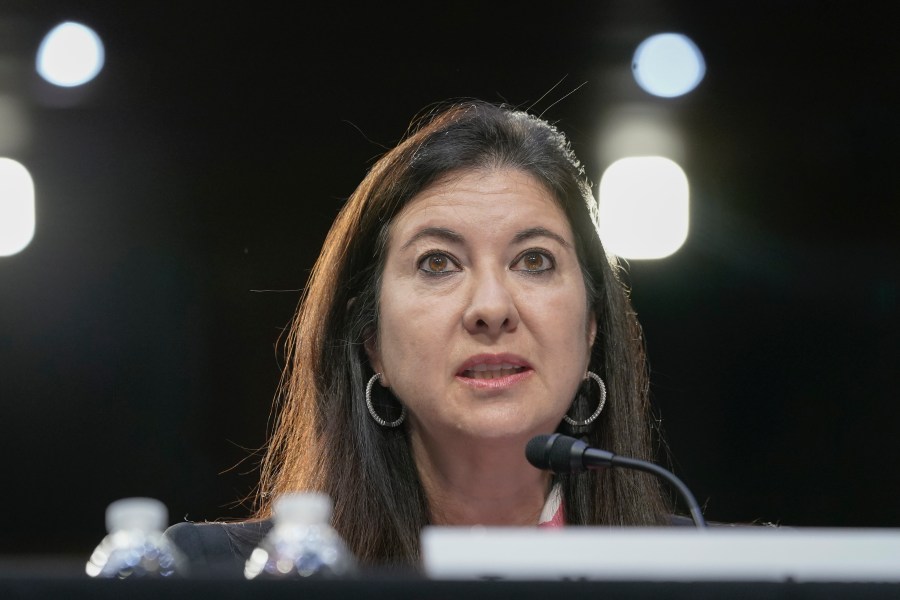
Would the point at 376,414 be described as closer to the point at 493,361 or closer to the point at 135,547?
the point at 493,361

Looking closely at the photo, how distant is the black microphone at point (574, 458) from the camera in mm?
1372

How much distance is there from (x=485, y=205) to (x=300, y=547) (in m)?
1.14

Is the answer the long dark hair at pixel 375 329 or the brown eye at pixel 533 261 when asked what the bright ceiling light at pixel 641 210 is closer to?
the long dark hair at pixel 375 329

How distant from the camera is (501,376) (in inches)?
74.3

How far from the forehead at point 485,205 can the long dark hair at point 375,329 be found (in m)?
0.02

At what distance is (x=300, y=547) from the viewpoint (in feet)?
3.07

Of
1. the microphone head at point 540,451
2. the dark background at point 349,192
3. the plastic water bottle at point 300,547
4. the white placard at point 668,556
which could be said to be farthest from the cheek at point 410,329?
the dark background at point 349,192

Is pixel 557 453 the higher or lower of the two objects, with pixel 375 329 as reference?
lower

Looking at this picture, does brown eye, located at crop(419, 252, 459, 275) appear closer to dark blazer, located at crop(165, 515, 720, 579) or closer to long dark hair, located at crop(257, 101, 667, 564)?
long dark hair, located at crop(257, 101, 667, 564)

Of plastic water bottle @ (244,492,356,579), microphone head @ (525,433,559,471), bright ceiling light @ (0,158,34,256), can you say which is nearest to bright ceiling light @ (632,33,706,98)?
Answer: bright ceiling light @ (0,158,34,256)

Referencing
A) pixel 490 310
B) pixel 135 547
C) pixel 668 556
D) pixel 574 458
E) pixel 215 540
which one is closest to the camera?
pixel 668 556

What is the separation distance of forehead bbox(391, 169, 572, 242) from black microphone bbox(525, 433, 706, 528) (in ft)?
2.05

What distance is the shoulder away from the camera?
1934mm

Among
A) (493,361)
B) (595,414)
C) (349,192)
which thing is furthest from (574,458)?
(349,192)
